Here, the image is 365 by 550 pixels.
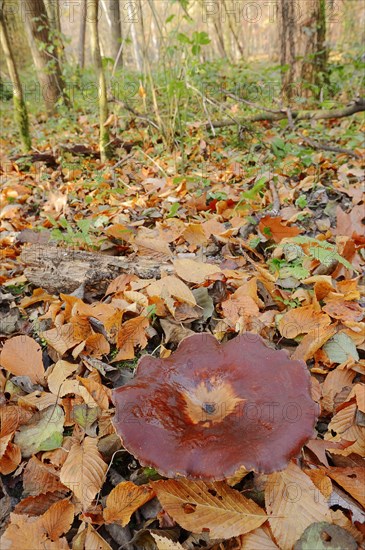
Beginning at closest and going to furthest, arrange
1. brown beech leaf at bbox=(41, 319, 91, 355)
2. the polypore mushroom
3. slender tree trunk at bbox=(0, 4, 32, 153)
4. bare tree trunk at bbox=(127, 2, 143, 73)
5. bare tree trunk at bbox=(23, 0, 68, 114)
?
the polypore mushroom → brown beech leaf at bbox=(41, 319, 91, 355) → bare tree trunk at bbox=(127, 2, 143, 73) → slender tree trunk at bbox=(0, 4, 32, 153) → bare tree trunk at bbox=(23, 0, 68, 114)

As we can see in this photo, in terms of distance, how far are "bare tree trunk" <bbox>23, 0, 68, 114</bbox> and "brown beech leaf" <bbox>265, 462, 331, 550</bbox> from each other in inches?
290

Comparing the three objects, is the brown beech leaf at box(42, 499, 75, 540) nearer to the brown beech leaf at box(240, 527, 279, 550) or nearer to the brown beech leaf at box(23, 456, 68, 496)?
the brown beech leaf at box(23, 456, 68, 496)

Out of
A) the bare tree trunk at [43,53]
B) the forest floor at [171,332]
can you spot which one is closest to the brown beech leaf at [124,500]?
the forest floor at [171,332]

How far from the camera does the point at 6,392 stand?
2043mm

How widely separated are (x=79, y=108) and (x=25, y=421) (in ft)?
25.9

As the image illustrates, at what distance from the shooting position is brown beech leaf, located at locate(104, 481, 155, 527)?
1487 mm

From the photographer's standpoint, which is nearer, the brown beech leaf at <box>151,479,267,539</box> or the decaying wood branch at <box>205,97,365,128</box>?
the brown beech leaf at <box>151,479,267,539</box>

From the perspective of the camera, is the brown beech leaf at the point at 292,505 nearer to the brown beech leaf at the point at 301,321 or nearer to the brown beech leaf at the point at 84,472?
the brown beech leaf at the point at 84,472

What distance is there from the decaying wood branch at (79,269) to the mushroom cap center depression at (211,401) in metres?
1.05

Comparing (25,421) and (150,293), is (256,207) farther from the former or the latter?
(25,421)

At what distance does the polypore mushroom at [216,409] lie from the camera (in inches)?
50.8

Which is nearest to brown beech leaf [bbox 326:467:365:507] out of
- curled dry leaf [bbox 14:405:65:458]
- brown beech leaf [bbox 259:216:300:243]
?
curled dry leaf [bbox 14:405:65:458]

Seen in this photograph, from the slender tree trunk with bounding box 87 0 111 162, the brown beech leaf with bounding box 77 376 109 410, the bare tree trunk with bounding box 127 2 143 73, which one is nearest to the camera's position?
the brown beech leaf with bounding box 77 376 109 410

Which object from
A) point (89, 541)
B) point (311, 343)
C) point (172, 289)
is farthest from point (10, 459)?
point (311, 343)
